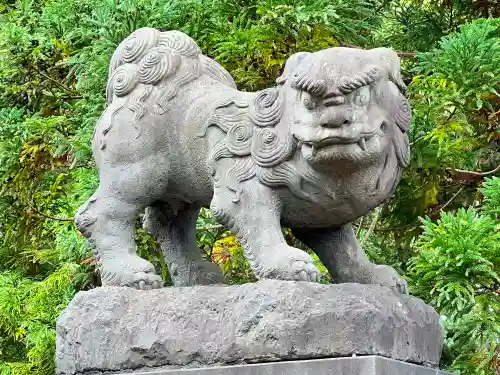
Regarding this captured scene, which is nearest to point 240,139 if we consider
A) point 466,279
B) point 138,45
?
point 138,45

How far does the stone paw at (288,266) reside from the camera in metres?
3.88

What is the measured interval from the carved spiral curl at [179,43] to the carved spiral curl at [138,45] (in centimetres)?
3

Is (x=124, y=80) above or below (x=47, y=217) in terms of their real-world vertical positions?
above

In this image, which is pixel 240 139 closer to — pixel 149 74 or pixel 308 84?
pixel 308 84

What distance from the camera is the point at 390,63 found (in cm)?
399

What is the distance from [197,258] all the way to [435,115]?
6.56ft

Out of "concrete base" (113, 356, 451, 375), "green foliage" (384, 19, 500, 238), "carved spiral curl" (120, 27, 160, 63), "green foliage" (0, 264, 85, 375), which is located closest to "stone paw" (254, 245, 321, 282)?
"concrete base" (113, 356, 451, 375)

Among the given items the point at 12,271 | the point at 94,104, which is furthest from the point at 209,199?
the point at 12,271

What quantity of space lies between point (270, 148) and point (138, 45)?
2.70 feet

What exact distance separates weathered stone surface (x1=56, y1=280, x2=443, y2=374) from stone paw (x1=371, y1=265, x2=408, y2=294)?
99 millimetres

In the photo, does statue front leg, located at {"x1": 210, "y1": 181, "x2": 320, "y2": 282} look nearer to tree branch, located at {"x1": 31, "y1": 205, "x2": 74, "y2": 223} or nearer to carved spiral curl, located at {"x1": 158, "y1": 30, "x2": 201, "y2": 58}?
carved spiral curl, located at {"x1": 158, "y1": 30, "x2": 201, "y2": 58}

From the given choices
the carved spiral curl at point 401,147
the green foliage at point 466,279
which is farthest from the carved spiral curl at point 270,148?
the green foliage at point 466,279

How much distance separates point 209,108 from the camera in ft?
Answer: 13.9

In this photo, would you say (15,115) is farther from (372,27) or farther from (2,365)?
(372,27)
